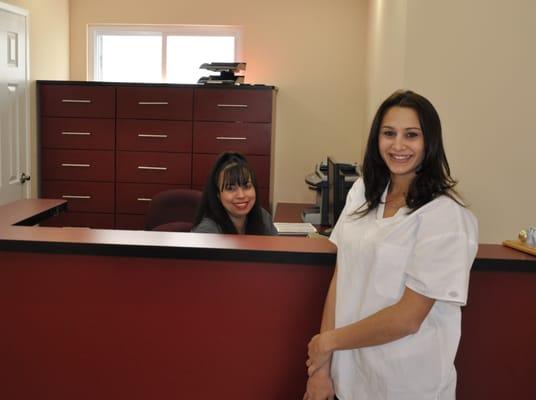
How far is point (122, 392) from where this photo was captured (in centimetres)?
198

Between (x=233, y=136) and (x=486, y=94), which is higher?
(x=486, y=94)

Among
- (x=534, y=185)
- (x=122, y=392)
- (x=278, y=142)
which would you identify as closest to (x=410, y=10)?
(x=534, y=185)

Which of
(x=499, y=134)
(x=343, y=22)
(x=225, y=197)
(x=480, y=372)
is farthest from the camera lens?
(x=343, y=22)

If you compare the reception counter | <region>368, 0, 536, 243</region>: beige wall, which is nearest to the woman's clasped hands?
the reception counter

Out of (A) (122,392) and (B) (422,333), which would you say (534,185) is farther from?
(A) (122,392)

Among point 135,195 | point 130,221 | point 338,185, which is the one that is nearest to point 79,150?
point 135,195

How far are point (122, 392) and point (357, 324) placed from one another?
87 cm

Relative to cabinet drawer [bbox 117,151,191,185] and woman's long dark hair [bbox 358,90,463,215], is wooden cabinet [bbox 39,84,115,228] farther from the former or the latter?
woman's long dark hair [bbox 358,90,463,215]

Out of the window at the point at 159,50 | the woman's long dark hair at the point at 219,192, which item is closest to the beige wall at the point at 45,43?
the window at the point at 159,50

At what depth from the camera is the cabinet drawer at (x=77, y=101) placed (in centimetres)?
501

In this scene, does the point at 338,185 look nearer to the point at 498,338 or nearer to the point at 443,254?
the point at 498,338

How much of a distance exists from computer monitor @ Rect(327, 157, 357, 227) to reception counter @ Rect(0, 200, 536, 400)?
168 centimetres

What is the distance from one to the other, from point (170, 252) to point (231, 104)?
3237mm

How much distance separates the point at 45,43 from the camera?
512 cm
